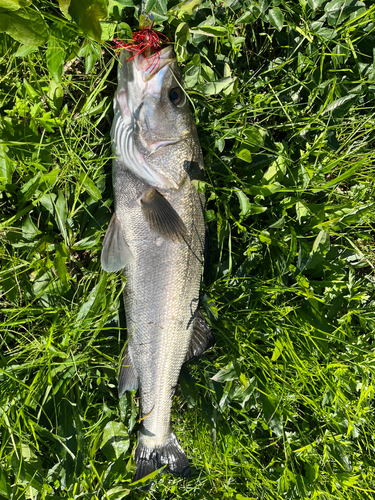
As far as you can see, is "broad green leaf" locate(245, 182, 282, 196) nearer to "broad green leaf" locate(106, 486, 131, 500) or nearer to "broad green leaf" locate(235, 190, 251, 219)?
"broad green leaf" locate(235, 190, 251, 219)

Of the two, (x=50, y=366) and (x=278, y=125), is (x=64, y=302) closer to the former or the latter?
(x=50, y=366)

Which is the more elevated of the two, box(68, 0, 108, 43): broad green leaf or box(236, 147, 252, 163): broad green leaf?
box(68, 0, 108, 43): broad green leaf

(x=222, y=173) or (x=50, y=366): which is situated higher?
(x=222, y=173)

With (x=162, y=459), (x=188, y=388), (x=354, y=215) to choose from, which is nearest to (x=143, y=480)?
(x=162, y=459)

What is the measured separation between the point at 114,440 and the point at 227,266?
1.54m

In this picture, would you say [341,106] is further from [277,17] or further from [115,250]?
[115,250]

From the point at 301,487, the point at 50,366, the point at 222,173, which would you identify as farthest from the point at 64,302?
the point at 301,487

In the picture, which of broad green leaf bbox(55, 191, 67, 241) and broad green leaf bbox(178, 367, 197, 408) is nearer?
broad green leaf bbox(55, 191, 67, 241)

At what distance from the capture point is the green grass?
85.9 inches

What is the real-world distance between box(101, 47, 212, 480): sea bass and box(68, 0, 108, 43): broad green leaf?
0.28 meters

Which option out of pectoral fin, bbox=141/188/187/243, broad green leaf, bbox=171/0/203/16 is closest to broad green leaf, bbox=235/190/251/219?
pectoral fin, bbox=141/188/187/243

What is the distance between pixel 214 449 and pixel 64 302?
160 cm

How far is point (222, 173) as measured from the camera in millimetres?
2465

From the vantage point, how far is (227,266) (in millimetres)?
2475
